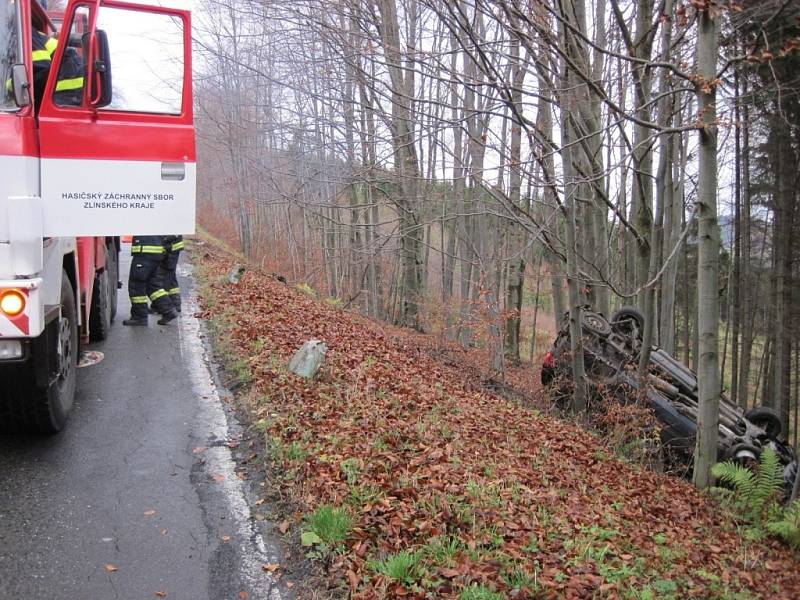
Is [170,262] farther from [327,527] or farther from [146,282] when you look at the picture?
[327,527]

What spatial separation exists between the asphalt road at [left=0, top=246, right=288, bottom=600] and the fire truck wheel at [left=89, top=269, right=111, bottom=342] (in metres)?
1.37

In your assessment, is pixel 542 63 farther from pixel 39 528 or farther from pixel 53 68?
pixel 39 528

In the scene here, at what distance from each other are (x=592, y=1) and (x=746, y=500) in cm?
871

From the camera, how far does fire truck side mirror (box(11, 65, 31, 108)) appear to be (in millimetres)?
3939

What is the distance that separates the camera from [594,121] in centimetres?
861

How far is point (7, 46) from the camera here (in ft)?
13.3

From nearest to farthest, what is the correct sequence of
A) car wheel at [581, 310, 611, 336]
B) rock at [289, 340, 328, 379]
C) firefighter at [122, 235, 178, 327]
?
rock at [289, 340, 328, 379] < firefighter at [122, 235, 178, 327] < car wheel at [581, 310, 611, 336]

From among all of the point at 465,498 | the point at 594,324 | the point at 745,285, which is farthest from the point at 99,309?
the point at 745,285

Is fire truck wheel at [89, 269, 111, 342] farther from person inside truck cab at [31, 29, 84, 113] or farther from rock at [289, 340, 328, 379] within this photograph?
person inside truck cab at [31, 29, 84, 113]

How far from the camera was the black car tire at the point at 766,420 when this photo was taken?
9258 millimetres

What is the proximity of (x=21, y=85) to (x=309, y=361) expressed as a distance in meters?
3.57

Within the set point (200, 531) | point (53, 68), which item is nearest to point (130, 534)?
point (200, 531)

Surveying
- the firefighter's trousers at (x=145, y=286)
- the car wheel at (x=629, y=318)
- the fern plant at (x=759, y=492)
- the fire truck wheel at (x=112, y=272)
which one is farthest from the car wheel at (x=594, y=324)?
the fire truck wheel at (x=112, y=272)

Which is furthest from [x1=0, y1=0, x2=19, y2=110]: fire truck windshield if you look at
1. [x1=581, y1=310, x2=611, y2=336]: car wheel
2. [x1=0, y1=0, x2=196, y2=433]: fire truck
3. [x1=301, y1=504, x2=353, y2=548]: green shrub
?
[x1=581, y1=310, x2=611, y2=336]: car wheel
